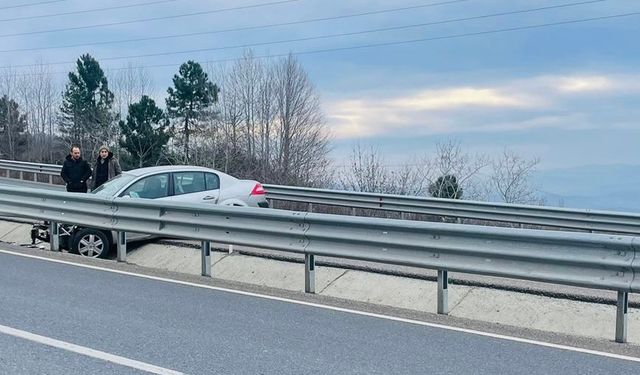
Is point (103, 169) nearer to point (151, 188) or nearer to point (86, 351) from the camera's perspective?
point (151, 188)

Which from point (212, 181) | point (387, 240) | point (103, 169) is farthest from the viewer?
point (103, 169)

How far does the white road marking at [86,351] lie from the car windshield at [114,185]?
5467mm

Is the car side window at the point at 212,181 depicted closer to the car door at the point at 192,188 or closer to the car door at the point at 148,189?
the car door at the point at 192,188

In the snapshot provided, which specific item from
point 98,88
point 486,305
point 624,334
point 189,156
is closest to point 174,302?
point 486,305

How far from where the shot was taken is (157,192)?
39.5 feet

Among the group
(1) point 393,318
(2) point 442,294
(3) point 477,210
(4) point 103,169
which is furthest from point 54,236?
(3) point 477,210

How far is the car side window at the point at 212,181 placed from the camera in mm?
12516

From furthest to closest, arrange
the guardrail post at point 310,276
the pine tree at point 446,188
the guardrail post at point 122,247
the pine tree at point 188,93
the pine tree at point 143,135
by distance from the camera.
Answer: the pine tree at point 188,93, the pine tree at point 143,135, the pine tree at point 446,188, the guardrail post at point 122,247, the guardrail post at point 310,276

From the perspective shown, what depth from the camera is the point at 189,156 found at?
47.2 metres

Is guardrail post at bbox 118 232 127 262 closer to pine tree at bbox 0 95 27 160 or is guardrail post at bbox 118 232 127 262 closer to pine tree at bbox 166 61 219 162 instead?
pine tree at bbox 166 61 219 162

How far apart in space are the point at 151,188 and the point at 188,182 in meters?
0.64

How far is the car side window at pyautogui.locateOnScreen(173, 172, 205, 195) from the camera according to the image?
12.2 meters

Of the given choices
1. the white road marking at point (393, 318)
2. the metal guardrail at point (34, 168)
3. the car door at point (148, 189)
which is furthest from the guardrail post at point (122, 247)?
the metal guardrail at point (34, 168)

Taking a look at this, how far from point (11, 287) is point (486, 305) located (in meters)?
5.41
